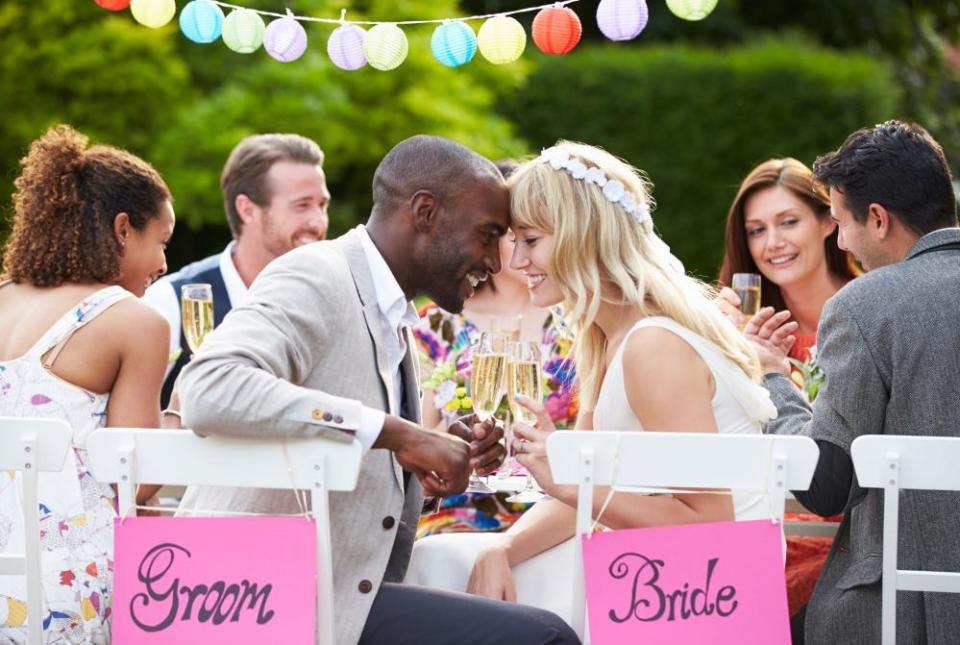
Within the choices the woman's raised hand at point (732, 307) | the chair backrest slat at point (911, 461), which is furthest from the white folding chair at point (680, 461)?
the woman's raised hand at point (732, 307)

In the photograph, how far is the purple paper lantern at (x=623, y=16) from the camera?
4.07 metres

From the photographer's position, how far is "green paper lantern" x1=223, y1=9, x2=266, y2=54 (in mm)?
4305

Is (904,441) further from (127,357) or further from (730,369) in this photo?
(127,357)

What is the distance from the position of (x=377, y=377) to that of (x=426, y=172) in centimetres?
60

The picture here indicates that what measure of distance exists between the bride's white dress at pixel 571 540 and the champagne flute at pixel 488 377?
9.2 inches

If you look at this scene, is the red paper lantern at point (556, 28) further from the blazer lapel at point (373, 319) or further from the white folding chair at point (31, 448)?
the white folding chair at point (31, 448)

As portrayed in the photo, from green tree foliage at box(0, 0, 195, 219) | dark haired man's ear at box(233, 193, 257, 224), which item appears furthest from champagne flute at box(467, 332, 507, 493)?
green tree foliage at box(0, 0, 195, 219)

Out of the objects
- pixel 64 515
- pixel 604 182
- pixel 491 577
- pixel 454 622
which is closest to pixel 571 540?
pixel 491 577

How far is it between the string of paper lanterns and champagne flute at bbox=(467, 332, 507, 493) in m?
1.16

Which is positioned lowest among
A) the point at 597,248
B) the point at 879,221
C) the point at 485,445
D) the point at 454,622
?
the point at 454,622

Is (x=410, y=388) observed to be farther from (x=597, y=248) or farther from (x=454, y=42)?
(x=454, y=42)

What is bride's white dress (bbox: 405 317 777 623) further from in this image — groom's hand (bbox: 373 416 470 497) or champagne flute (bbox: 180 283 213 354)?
champagne flute (bbox: 180 283 213 354)

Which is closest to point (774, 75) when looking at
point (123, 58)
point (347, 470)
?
point (123, 58)

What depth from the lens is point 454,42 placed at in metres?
4.31
